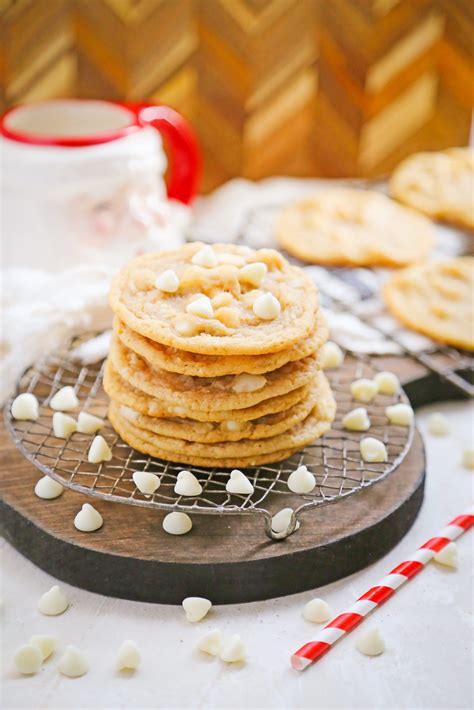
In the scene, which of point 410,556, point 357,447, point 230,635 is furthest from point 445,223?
point 230,635

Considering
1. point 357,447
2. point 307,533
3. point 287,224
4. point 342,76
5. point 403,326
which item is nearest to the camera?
point 307,533

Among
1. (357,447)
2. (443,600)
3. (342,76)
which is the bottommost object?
(443,600)

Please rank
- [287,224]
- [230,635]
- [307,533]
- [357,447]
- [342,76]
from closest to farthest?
[230,635] < [307,533] < [357,447] < [287,224] < [342,76]

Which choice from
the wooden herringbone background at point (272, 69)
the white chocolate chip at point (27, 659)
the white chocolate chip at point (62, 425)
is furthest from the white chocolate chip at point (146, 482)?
the wooden herringbone background at point (272, 69)

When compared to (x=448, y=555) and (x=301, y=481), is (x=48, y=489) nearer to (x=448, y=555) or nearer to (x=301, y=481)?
(x=301, y=481)

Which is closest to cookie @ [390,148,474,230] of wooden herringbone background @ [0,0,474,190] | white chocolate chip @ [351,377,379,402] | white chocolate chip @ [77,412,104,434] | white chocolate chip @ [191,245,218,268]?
wooden herringbone background @ [0,0,474,190]

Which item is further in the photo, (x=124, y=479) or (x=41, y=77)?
(x=41, y=77)

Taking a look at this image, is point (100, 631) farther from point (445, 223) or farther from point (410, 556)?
point (445, 223)
